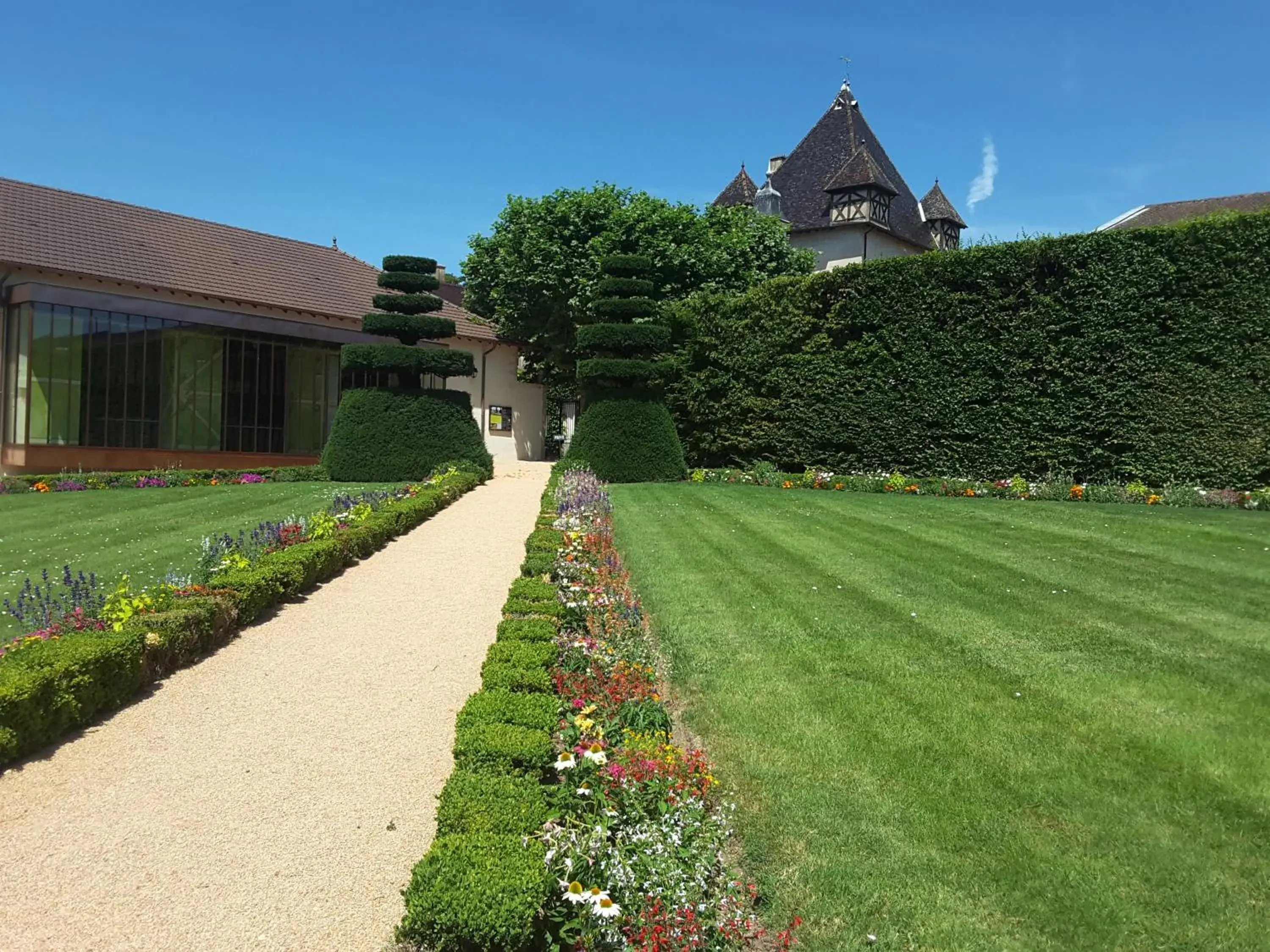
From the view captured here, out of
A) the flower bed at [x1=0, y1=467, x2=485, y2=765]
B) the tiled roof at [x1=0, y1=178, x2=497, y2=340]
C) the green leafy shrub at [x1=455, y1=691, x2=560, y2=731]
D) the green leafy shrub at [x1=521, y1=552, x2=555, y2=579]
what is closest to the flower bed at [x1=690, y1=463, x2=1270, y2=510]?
the green leafy shrub at [x1=521, y1=552, x2=555, y2=579]

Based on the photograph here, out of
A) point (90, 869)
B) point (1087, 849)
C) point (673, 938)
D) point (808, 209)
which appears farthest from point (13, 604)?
point (808, 209)

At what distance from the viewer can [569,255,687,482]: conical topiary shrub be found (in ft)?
55.5

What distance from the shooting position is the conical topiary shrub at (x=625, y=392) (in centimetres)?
1692

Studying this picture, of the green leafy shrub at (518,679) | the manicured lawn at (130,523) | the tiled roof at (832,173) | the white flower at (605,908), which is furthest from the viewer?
the tiled roof at (832,173)

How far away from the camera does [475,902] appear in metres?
2.70

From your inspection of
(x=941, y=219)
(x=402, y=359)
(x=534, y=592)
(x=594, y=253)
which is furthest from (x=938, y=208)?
(x=534, y=592)

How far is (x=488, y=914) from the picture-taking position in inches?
104

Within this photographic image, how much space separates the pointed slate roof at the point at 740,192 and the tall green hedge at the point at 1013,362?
1727 cm

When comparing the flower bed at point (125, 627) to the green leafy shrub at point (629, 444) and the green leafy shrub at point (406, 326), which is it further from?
the green leafy shrub at point (406, 326)

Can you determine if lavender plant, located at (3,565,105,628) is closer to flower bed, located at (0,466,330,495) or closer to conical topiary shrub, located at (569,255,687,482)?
conical topiary shrub, located at (569,255,687,482)

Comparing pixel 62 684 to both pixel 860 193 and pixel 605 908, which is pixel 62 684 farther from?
pixel 860 193

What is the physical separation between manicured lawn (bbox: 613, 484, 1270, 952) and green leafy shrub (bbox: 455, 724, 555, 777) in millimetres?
899

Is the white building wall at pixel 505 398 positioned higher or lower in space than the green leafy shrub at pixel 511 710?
higher

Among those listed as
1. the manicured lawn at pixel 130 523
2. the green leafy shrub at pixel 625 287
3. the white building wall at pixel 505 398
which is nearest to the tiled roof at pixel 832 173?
the white building wall at pixel 505 398
